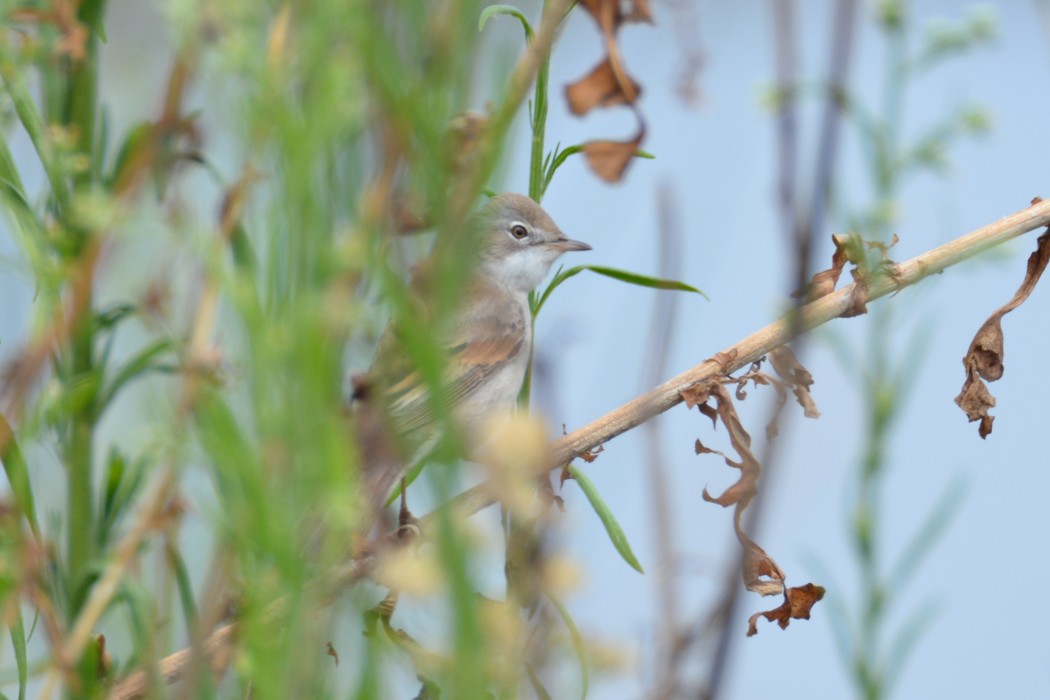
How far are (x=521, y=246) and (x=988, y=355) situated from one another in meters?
2.48

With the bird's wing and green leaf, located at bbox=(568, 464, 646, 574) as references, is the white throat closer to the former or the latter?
the bird's wing

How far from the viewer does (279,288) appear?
1.04 metres

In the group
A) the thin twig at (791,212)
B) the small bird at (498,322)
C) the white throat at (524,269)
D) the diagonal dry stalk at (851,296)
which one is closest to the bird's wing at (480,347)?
the small bird at (498,322)

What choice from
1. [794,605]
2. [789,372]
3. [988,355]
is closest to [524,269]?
[988,355]

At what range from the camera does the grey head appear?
441cm

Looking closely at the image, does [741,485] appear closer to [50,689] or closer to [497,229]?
[50,689]

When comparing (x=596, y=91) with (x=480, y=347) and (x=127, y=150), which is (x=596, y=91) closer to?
(x=127, y=150)

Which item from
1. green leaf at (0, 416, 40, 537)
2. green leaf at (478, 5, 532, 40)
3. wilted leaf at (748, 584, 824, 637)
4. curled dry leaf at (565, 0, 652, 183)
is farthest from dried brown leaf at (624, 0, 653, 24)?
green leaf at (0, 416, 40, 537)

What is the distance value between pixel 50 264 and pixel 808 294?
144cm

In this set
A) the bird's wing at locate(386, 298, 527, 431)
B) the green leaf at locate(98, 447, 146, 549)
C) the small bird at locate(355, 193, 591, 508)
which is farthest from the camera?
the bird's wing at locate(386, 298, 527, 431)

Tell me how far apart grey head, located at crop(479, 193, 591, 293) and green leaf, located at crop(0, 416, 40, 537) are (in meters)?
2.72

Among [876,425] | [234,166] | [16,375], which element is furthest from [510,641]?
[876,425]

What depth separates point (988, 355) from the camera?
84.1 inches

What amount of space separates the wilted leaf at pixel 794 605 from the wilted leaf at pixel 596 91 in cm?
80
